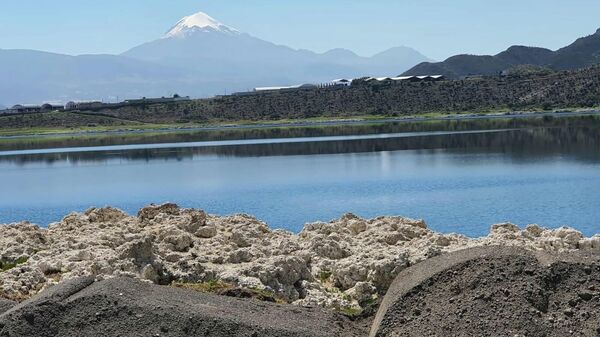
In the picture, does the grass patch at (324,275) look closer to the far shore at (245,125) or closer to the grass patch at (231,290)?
the grass patch at (231,290)

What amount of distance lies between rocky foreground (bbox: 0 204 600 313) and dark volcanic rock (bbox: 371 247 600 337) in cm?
360

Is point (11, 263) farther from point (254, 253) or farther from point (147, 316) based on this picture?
point (147, 316)

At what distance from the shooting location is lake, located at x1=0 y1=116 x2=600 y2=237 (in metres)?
40.5

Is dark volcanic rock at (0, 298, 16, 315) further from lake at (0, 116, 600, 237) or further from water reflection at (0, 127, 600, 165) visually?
water reflection at (0, 127, 600, 165)

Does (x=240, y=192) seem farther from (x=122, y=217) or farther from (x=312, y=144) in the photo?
(x=312, y=144)

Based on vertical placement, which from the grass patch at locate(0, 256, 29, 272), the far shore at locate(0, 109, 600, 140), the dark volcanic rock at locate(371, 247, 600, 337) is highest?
the dark volcanic rock at locate(371, 247, 600, 337)

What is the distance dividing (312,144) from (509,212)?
189ft

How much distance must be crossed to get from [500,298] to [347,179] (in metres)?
46.0

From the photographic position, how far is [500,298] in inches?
451

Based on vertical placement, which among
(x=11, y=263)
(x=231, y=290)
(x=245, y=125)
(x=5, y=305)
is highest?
(x=5, y=305)

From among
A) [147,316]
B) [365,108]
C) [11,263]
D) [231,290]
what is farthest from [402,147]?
[365,108]

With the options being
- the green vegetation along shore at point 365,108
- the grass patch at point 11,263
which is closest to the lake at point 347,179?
the grass patch at point 11,263

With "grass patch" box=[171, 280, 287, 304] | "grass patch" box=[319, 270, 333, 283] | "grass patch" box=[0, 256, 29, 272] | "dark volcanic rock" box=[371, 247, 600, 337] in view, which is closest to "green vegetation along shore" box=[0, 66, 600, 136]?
"grass patch" box=[0, 256, 29, 272]

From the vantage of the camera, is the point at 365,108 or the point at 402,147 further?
the point at 365,108
